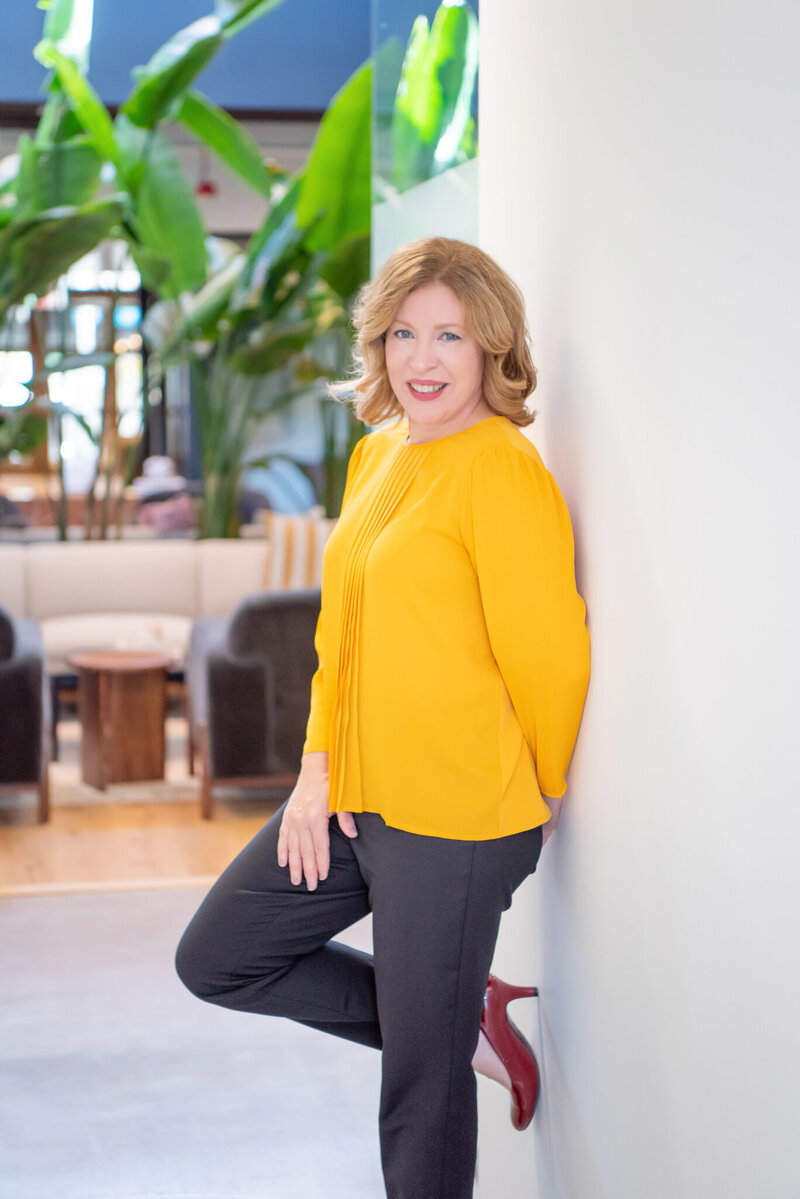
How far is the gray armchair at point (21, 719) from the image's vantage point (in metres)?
4.30

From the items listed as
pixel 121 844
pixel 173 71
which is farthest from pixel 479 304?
pixel 173 71

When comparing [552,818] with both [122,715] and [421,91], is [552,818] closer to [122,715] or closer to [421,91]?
[421,91]

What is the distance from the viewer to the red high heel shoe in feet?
5.60

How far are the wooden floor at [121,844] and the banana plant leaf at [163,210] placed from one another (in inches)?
94.2

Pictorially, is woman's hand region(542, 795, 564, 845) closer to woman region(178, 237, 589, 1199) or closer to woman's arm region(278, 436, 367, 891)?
woman region(178, 237, 589, 1199)

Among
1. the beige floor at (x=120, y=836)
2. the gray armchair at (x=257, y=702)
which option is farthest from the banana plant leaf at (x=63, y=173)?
the beige floor at (x=120, y=836)

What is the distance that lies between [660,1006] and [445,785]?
0.38 metres

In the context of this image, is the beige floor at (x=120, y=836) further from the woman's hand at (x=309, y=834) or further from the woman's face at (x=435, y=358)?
the woman's face at (x=435, y=358)

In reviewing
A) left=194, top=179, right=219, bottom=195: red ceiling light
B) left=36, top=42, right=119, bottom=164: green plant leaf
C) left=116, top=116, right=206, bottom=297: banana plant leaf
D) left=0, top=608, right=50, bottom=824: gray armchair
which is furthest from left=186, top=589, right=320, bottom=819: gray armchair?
left=194, top=179, right=219, bottom=195: red ceiling light

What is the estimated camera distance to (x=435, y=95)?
103 inches

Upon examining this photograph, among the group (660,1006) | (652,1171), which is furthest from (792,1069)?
(652,1171)

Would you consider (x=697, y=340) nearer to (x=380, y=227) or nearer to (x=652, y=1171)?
(x=652, y=1171)

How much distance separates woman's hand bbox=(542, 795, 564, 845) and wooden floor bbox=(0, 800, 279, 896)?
2.33 m

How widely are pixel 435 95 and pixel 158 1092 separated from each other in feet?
7.08
